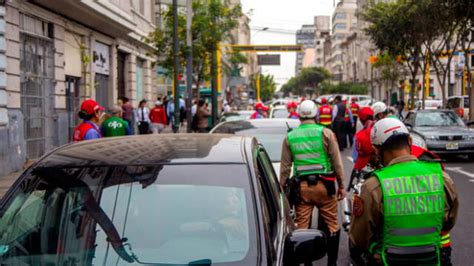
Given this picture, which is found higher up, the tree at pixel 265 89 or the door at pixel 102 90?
the tree at pixel 265 89

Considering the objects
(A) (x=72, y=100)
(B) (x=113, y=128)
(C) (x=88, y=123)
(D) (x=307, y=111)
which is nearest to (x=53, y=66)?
(A) (x=72, y=100)

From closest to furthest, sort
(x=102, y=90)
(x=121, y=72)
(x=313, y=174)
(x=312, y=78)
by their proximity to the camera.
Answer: (x=313, y=174), (x=102, y=90), (x=121, y=72), (x=312, y=78)

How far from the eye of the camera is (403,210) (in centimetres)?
341

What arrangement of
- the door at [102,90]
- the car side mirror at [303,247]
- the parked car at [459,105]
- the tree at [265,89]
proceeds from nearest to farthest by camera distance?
the car side mirror at [303,247] → the door at [102,90] → the parked car at [459,105] → the tree at [265,89]

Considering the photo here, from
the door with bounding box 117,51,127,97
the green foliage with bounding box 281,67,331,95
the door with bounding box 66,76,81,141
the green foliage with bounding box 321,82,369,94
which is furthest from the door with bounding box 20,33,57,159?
the green foliage with bounding box 281,67,331,95

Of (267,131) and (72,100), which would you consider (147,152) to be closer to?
(267,131)

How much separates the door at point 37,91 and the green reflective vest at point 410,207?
1330 cm

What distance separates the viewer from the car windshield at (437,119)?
18.8 m

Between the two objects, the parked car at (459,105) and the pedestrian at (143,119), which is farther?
the parked car at (459,105)

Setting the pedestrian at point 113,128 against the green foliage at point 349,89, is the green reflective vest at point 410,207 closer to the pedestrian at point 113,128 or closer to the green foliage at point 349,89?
the pedestrian at point 113,128

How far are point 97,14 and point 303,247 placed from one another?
55.8 feet


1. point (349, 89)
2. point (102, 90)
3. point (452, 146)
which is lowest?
point (452, 146)

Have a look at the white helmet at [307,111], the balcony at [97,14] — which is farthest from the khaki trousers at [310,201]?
the balcony at [97,14]

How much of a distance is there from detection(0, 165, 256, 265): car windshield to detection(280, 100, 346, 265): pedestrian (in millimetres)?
2709
